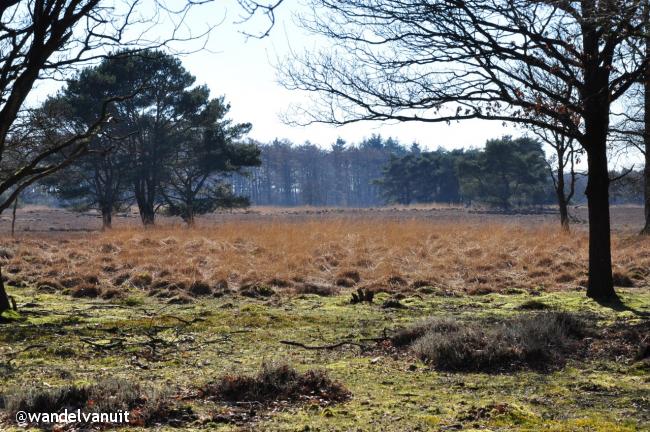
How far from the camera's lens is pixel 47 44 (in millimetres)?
8375

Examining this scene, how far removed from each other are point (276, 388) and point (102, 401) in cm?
122

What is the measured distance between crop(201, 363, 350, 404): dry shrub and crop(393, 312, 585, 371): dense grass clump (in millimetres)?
1411

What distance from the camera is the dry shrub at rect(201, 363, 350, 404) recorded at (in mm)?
5199

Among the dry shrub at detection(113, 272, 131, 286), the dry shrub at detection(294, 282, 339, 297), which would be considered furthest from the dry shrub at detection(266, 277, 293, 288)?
the dry shrub at detection(113, 272, 131, 286)

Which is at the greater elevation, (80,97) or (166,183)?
(80,97)

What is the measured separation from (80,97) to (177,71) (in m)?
5.13

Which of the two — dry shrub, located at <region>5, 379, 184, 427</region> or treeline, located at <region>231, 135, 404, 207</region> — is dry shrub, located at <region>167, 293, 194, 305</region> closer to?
dry shrub, located at <region>5, 379, 184, 427</region>

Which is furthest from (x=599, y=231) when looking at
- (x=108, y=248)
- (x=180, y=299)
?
(x=108, y=248)

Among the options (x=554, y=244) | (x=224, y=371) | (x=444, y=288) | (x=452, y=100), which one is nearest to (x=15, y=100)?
(x=224, y=371)

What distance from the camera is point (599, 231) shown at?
1073 cm

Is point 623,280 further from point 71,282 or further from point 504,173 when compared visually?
point 504,173

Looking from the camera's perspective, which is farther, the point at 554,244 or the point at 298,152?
the point at 298,152

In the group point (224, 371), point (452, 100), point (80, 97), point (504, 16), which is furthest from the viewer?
point (80, 97)

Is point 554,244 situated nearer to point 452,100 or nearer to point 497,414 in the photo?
point 452,100
